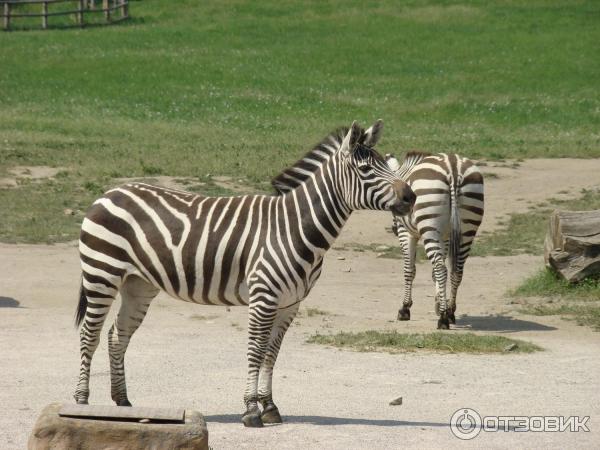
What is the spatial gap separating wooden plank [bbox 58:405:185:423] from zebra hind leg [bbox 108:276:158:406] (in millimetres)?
1998

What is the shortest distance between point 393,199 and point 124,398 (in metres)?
2.55

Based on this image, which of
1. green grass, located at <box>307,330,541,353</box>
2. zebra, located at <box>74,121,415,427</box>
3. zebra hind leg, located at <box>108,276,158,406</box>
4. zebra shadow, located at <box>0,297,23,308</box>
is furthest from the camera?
zebra shadow, located at <box>0,297,23,308</box>

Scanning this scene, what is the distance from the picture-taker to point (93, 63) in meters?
36.2

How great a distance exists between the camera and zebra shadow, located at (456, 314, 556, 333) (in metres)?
12.4

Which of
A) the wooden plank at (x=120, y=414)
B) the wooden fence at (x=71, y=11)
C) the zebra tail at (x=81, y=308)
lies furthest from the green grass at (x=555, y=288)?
the wooden fence at (x=71, y=11)

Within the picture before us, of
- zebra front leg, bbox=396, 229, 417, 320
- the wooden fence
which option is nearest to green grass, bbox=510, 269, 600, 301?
zebra front leg, bbox=396, 229, 417, 320

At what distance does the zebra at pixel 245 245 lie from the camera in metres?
8.20

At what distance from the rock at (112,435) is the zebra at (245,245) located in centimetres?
178

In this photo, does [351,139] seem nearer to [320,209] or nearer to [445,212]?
[320,209]

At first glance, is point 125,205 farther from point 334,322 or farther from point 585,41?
point 585,41

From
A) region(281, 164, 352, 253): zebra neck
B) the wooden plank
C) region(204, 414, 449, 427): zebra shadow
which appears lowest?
region(204, 414, 449, 427): zebra shadow

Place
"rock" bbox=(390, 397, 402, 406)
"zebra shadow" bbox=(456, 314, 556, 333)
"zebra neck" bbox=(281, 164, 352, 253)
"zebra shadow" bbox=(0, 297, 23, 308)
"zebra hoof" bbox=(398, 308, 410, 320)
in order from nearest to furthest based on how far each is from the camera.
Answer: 1. "zebra neck" bbox=(281, 164, 352, 253)
2. "rock" bbox=(390, 397, 402, 406)
3. "zebra shadow" bbox=(456, 314, 556, 333)
4. "zebra shadow" bbox=(0, 297, 23, 308)
5. "zebra hoof" bbox=(398, 308, 410, 320)

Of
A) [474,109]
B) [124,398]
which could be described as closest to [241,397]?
[124,398]

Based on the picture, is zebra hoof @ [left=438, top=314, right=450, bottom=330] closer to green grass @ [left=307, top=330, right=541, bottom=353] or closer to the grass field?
green grass @ [left=307, top=330, right=541, bottom=353]
